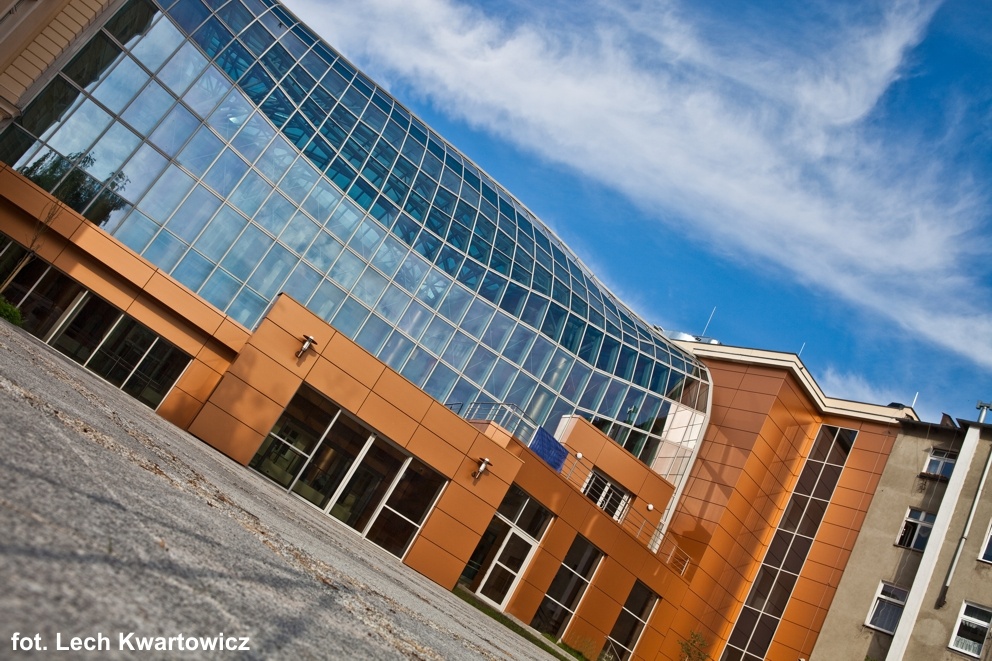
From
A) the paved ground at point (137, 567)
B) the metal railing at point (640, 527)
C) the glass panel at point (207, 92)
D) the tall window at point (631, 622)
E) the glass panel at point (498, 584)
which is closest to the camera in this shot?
the paved ground at point (137, 567)

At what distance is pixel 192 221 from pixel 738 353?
23.5m

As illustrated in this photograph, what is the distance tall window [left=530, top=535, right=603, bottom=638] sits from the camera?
2416cm

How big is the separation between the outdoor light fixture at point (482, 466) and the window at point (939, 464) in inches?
775

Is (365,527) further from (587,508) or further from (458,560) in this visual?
→ (587,508)

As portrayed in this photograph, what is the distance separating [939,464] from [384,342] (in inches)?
917

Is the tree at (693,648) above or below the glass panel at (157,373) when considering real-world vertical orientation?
above

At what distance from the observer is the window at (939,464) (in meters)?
29.3

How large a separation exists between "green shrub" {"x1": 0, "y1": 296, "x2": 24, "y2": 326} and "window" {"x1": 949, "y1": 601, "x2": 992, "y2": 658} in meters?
31.5

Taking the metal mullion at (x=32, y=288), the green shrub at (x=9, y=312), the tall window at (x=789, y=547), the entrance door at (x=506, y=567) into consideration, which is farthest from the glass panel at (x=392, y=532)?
the tall window at (x=789, y=547)

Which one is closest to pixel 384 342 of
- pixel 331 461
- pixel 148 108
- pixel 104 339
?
pixel 331 461

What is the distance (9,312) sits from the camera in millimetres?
18391

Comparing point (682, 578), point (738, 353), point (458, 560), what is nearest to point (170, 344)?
point (458, 560)

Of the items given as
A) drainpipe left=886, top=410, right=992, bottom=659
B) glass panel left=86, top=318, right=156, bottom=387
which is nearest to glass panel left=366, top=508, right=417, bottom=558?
glass panel left=86, top=318, right=156, bottom=387

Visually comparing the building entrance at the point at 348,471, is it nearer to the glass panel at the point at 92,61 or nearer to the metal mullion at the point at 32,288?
the metal mullion at the point at 32,288
